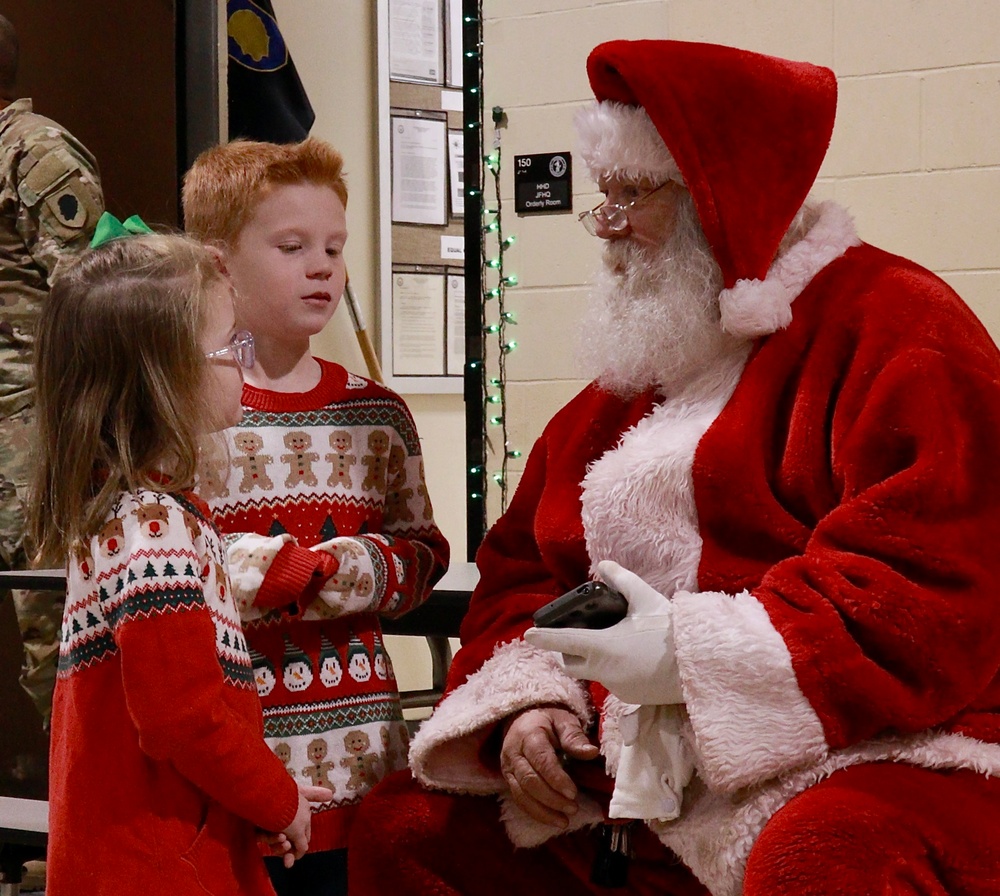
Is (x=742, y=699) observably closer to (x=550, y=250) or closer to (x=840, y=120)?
Result: (x=840, y=120)

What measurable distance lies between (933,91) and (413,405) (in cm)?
230

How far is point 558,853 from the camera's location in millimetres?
1656

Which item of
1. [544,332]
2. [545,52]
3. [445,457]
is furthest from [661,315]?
[445,457]

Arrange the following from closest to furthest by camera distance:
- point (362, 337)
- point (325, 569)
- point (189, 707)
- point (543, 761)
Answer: point (189, 707) < point (543, 761) < point (325, 569) < point (362, 337)

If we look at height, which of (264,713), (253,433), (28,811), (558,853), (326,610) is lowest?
(28,811)

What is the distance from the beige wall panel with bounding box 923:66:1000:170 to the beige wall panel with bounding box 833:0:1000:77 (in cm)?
3

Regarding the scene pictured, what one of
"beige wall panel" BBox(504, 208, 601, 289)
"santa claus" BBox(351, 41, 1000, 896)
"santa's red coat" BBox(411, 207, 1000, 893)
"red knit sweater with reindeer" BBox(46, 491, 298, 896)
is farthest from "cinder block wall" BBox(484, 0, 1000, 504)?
"red knit sweater with reindeer" BBox(46, 491, 298, 896)

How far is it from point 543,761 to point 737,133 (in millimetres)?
806

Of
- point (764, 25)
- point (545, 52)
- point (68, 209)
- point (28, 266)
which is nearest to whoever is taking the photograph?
point (764, 25)

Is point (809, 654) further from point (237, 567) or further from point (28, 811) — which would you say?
point (28, 811)

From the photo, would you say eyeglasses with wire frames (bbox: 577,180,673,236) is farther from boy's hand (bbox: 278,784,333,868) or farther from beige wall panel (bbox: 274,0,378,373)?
beige wall panel (bbox: 274,0,378,373)

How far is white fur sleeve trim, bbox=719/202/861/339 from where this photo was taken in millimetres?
1629

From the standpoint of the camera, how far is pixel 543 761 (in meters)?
1.58

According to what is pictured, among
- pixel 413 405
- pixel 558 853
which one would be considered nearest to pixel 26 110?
pixel 413 405
